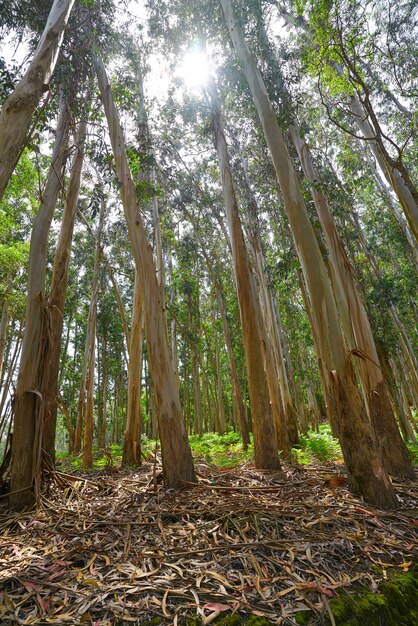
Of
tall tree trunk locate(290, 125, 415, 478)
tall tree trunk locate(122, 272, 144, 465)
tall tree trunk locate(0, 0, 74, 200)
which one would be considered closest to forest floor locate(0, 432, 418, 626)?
tall tree trunk locate(290, 125, 415, 478)

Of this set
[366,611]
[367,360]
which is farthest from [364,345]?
[366,611]

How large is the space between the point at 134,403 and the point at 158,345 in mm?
A: 3263

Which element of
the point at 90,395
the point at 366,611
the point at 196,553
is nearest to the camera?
the point at 366,611

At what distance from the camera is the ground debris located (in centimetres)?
171

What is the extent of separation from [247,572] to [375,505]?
158 centimetres

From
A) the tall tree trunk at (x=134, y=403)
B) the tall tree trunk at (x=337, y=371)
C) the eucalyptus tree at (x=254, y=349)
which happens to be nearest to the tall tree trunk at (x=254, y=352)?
the eucalyptus tree at (x=254, y=349)

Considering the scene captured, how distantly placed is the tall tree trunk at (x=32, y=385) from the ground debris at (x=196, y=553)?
0.27m

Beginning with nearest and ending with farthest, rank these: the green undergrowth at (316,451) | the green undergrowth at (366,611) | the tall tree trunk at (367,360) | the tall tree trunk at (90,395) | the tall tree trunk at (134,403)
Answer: the green undergrowth at (366,611)
the tall tree trunk at (367,360)
the tall tree trunk at (134,403)
the green undergrowth at (316,451)
the tall tree trunk at (90,395)

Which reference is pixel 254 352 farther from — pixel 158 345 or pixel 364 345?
pixel 364 345

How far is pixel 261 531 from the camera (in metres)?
2.53

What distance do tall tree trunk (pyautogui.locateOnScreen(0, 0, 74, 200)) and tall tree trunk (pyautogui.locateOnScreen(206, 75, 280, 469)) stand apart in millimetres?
3332

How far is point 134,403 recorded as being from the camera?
6820mm

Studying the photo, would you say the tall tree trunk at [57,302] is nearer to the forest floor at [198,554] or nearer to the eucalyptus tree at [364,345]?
the forest floor at [198,554]

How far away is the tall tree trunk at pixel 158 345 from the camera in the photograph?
12.1 feet
